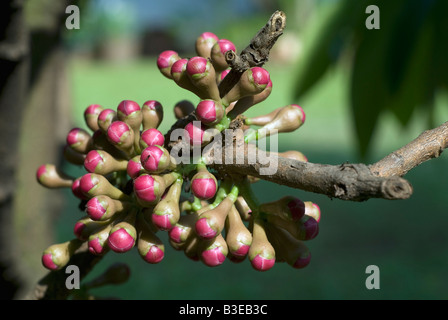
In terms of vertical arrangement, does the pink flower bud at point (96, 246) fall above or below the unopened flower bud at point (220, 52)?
below

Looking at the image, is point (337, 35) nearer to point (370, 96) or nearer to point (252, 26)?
point (370, 96)

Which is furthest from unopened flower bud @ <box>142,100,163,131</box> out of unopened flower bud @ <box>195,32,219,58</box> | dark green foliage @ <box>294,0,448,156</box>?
dark green foliage @ <box>294,0,448,156</box>

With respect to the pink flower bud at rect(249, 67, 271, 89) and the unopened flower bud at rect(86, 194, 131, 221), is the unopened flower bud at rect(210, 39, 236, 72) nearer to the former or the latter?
the pink flower bud at rect(249, 67, 271, 89)

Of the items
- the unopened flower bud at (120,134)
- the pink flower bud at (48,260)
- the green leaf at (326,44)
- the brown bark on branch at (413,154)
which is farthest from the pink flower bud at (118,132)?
the green leaf at (326,44)

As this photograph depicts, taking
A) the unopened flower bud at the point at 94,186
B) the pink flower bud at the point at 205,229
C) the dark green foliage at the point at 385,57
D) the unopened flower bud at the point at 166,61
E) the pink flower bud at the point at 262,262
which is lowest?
the pink flower bud at the point at 262,262

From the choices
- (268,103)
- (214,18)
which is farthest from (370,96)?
(214,18)

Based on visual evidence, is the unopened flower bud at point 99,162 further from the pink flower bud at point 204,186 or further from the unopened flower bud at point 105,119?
the pink flower bud at point 204,186

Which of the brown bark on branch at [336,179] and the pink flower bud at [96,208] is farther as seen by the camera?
the pink flower bud at [96,208]
